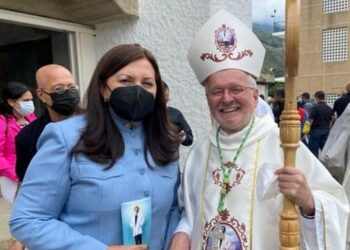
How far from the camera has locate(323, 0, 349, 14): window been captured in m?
29.3

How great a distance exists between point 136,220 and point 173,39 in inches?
124

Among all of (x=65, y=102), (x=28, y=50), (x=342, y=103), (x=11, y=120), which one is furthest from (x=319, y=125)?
(x=65, y=102)

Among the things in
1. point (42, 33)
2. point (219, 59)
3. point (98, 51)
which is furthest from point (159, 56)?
point (219, 59)

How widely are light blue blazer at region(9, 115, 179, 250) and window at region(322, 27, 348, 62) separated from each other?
30391mm

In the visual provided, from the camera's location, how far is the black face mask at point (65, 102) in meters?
2.47

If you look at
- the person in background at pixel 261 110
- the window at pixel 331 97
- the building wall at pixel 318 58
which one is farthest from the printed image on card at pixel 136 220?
the window at pixel 331 97

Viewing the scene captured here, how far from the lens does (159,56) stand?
15.1 ft

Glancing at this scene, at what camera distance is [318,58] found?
101ft

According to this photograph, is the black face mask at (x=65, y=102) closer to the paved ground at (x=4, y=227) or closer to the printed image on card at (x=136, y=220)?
the printed image on card at (x=136, y=220)

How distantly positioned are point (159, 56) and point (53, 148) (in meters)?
3.14

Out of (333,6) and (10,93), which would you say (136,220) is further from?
(333,6)

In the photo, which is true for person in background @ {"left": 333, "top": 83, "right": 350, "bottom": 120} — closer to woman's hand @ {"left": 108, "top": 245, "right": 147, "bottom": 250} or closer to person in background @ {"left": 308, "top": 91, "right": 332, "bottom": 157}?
person in background @ {"left": 308, "top": 91, "right": 332, "bottom": 157}

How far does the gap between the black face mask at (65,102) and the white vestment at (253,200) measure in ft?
3.03

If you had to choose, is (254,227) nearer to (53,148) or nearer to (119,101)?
(119,101)
